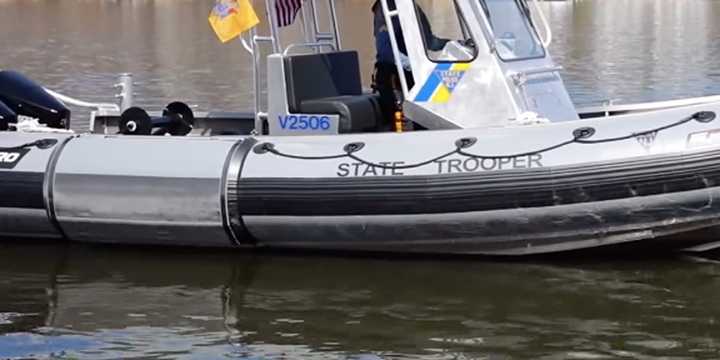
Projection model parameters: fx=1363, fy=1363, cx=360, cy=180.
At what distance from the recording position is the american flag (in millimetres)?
9398

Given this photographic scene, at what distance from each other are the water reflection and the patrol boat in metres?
0.20

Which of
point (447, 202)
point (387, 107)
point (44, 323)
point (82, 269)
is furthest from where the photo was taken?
point (387, 107)

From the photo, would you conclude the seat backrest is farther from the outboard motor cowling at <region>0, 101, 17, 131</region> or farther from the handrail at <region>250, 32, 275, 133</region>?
the outboard motor cowling at <region>0, 101, 17, 131</region>

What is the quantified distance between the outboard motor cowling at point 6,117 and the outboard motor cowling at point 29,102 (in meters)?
0.09

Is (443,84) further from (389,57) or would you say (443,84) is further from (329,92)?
(329,92)

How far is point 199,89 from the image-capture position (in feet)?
66.0

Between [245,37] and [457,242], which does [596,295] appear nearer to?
[457,242]

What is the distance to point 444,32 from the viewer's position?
8969 mm

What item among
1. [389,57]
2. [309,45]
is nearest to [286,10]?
[309,45]

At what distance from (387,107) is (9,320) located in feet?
10.2

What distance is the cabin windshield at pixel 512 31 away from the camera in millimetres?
8961

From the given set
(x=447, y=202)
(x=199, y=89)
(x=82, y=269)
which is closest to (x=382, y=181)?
(x=447, y=202)

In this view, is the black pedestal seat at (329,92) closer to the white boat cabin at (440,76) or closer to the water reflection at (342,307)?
the white boat cabin at (440,76)

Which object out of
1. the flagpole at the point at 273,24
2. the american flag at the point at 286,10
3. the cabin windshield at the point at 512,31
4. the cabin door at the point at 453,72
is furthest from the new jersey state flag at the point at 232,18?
the cabin windshield at the point at 512,31
